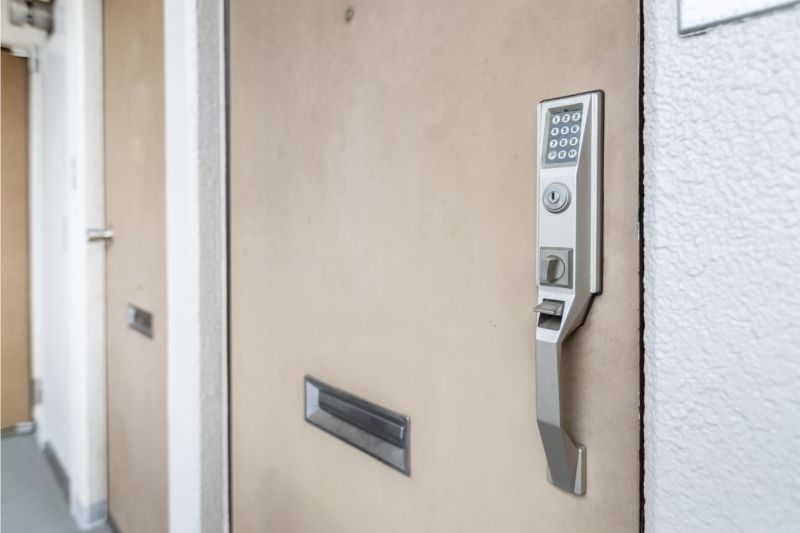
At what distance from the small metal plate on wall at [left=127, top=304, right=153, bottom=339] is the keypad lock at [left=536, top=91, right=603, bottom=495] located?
4.45 feet

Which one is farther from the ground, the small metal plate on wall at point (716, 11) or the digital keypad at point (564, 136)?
the small metal plate on wall at point (716, 11)

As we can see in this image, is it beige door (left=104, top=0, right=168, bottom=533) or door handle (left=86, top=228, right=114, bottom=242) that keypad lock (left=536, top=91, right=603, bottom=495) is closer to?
beige door (left=104, top=0, right=168, bottom=533)

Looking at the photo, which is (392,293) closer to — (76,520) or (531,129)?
(531,129)

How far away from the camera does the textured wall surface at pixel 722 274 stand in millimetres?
367

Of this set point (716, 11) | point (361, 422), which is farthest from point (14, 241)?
point (716, 11)

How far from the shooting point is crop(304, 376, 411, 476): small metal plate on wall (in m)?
0.79

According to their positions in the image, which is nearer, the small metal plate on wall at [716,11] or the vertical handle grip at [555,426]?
the small metal plate on wall at [716,11]

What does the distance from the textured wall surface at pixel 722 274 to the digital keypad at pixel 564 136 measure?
97 millimetres

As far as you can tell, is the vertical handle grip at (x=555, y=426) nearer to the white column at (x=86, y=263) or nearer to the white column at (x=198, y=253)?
the white column at (x=198, y=253)

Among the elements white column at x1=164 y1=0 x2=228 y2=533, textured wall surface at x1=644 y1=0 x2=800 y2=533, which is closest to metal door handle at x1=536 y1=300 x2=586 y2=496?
textured wall surface at x1=644 y1=0 x2=800 y2=533

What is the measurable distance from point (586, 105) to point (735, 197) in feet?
0.65

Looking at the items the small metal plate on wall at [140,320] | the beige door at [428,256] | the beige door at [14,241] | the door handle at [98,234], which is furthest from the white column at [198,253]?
the beige door at [14,241]

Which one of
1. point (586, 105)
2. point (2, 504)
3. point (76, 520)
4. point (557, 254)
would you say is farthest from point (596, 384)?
point (2, 504)

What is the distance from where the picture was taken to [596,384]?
55 centimetres
